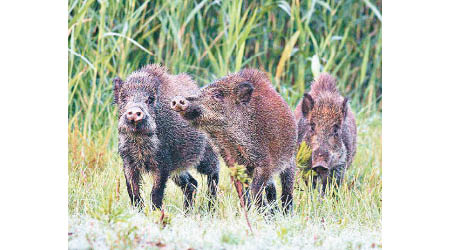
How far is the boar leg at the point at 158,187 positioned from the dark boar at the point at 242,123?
0.37 metres

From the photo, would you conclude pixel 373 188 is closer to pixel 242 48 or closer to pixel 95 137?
pixel 242 48

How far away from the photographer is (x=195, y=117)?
155 inches

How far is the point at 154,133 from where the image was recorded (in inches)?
160

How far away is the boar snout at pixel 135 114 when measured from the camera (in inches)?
151

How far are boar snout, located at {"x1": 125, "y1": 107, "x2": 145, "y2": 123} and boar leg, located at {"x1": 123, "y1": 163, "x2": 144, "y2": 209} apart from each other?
0.41 m

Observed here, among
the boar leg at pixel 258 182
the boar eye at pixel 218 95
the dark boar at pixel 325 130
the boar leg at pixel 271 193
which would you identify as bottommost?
the boar leg at pixel 271 193

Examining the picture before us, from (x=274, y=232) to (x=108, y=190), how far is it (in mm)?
1067

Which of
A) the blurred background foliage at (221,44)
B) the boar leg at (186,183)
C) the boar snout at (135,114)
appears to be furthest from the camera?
the blurred background foliage at (221,44)

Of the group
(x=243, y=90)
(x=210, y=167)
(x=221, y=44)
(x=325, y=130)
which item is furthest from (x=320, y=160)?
(x=221, y=44)

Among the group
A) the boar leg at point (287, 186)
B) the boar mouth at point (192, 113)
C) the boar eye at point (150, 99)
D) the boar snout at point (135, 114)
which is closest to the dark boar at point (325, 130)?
the boar leg at point (287, 186)

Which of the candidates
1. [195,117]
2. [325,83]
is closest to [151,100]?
[195,117]

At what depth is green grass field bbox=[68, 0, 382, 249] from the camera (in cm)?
371

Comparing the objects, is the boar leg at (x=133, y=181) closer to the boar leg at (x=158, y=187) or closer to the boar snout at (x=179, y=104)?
the boar leg at (x=158, y=187)

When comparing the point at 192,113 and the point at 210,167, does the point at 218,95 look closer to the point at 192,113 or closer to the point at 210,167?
the point at 192,113
